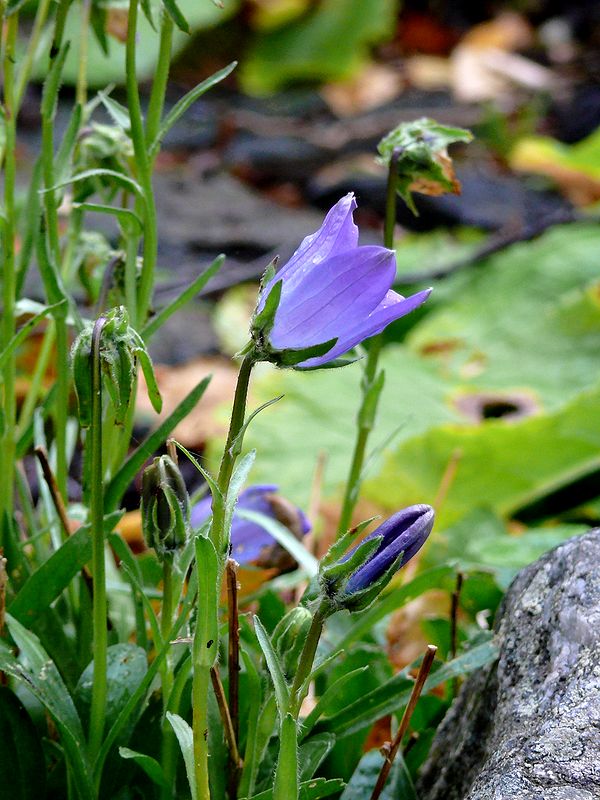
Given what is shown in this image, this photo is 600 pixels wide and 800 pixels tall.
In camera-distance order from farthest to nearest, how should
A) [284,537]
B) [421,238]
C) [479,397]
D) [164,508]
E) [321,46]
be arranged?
[321,46]
[421,238]
[479,397]
[284,537]
[164,508]

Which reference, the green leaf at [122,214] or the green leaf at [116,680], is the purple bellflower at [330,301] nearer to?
the green leaf at [122,214]

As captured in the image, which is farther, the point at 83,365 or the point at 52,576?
the point at 52,576

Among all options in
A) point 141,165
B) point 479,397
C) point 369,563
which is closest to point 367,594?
point 369,563

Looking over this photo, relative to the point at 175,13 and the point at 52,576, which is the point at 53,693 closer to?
the point at 52,576

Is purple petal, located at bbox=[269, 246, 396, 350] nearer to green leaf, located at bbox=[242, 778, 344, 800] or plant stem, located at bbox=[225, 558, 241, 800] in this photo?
plant stem, located at bbox=[225, 558, 241, 800]

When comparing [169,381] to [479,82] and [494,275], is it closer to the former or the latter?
[494,275]

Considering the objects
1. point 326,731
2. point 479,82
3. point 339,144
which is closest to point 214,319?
point 339,144
